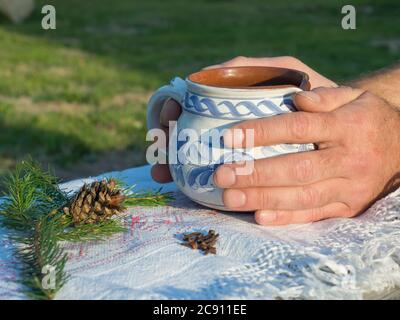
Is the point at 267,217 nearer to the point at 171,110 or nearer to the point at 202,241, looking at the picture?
the point at 202,241

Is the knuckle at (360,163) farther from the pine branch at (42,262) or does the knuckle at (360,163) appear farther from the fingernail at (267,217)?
the pine branch at (42,262)

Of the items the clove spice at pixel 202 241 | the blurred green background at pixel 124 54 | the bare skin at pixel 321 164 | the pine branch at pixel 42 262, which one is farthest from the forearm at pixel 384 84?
the blurred green background at pixel 124 54

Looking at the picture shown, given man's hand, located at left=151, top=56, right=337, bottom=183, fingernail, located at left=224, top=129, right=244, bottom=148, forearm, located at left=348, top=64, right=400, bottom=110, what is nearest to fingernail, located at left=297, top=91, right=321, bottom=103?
fingernail, located at left=224, top=129, right=244, bottom=148

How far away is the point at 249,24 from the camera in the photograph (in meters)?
6.88

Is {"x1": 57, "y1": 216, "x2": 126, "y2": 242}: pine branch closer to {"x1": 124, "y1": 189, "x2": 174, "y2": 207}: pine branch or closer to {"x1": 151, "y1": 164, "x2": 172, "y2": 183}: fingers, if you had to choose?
{"x1": 124, "y1": 189, "x2": 174, "y2": 207}: pine branch

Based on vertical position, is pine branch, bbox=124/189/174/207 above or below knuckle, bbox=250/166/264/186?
below

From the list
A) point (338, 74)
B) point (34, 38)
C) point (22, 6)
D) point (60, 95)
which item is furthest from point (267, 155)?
point (22, 6)

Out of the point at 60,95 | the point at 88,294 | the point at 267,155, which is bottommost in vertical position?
the point at 60,95

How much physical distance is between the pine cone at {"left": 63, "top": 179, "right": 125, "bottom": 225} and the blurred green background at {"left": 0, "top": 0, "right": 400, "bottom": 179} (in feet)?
6.21

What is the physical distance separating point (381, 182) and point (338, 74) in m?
3.67

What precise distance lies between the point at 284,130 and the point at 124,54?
14.9 feet

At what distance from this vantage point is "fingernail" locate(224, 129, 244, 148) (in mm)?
934
